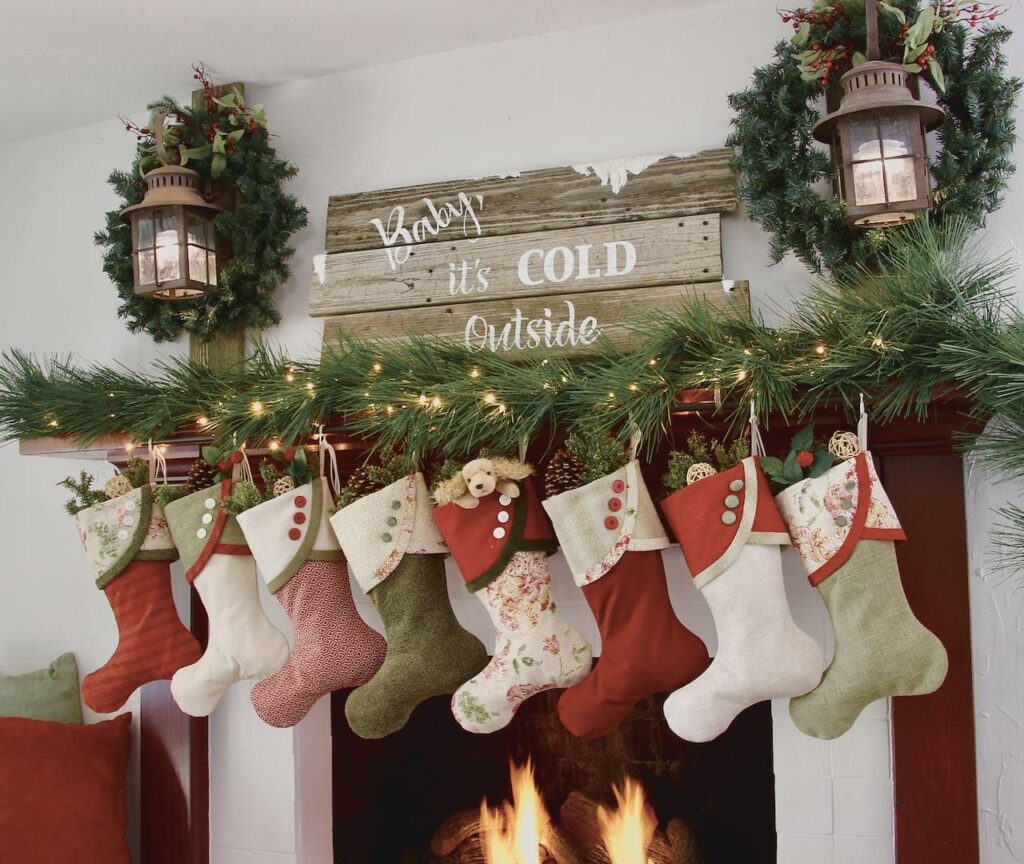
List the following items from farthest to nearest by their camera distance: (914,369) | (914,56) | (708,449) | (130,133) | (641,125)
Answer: (130,133)
(641,125)
(708,449)
(914,56)
(914,369)

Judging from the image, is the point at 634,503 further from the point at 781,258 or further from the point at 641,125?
the point at 641,125

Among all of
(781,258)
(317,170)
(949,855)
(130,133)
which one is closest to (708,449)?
(781,258)

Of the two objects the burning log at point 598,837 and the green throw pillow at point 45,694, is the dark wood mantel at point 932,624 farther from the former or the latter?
the green throw pillow at point 45,694

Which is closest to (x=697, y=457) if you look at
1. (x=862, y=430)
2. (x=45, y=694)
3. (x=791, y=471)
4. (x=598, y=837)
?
(x=791, y=471)

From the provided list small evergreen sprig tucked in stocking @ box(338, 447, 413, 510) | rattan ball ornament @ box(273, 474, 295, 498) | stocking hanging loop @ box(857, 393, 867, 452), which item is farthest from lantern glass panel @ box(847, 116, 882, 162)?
rattan ball ornament @ box(273, 474, 295, 498)

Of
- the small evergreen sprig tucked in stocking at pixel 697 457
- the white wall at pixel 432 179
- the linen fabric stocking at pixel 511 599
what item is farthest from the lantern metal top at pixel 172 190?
the small evergreen sprig tucked in stocking at pixel 697 457

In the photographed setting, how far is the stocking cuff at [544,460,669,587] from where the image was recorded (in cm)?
165

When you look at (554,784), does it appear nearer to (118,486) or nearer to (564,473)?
(564,473)

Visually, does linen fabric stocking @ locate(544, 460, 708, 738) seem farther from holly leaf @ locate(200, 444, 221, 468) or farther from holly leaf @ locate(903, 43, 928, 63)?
holly leaf @ locate(903, 43, 928, 63)

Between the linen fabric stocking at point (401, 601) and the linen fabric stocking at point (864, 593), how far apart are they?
0.64 meters

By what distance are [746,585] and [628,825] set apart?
809mm

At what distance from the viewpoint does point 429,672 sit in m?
1.77

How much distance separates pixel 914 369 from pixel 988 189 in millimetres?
389

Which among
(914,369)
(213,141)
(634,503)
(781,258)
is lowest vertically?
(634,503)
